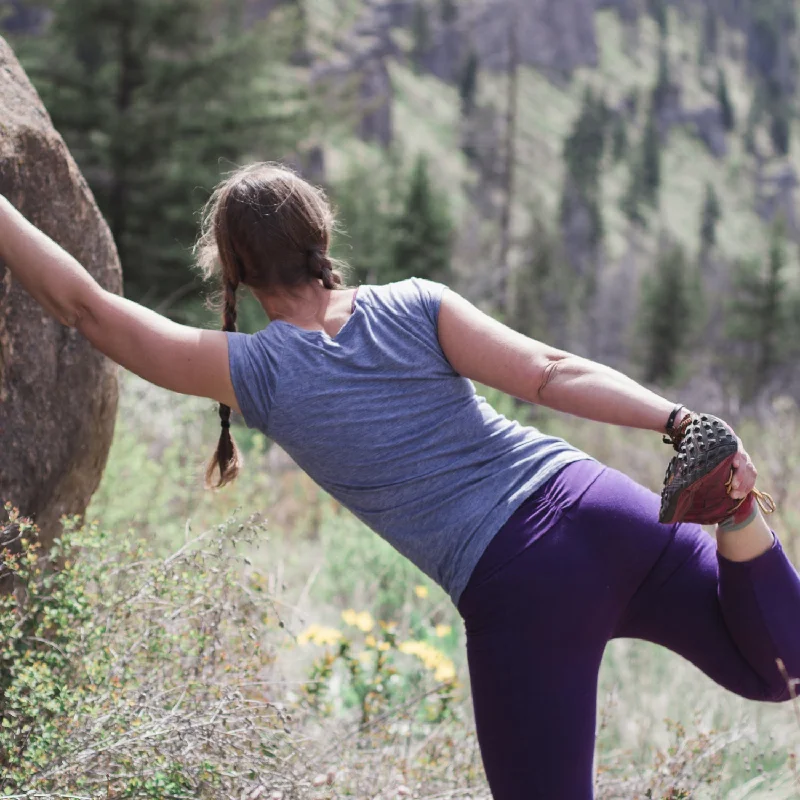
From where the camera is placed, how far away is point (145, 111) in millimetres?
13133

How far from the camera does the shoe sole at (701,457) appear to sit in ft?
6.59

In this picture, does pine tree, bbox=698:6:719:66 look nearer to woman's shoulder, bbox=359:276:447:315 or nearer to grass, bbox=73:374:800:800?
grass, bbox=73:374:800:800

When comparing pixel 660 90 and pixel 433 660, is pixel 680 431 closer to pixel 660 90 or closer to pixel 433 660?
pixel 433 660

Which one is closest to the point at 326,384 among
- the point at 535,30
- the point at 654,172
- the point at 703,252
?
the point at 703,252

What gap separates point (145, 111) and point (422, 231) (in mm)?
14698

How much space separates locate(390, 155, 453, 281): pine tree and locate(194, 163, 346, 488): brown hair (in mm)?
24210

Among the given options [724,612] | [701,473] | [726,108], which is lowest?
[724,612]

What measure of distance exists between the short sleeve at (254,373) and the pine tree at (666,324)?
5100 centimetres

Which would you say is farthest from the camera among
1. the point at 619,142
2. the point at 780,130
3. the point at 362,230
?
the point at 780,130

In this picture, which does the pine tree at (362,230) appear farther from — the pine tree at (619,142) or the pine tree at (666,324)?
the pine tree at (619,142)

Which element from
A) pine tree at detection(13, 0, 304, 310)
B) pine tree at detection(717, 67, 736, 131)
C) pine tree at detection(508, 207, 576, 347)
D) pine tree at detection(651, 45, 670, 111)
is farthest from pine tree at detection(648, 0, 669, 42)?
pine tree at detection(13, 0, 304, 310)

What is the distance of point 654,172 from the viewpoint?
363 ft

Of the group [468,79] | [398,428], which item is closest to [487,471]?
[398,428]

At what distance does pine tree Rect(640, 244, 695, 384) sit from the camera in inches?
2053
